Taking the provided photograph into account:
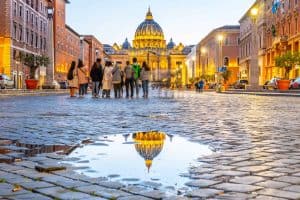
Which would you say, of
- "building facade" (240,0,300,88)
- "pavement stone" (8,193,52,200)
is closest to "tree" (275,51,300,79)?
"building facade" (240,0,300,88)

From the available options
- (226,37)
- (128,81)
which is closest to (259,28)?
(226,37)

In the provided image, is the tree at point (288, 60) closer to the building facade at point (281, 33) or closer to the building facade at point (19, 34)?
the building facade at point (281, 33)

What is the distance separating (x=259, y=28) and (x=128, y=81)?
54.3 m

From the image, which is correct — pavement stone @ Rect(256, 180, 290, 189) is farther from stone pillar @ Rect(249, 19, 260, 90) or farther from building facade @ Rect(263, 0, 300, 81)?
building facade @ Rect(263, 0, 300, 81)

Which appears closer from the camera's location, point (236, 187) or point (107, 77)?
point (236, 187)

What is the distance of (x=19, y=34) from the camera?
196 feet

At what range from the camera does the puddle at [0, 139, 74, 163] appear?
5.30 metres

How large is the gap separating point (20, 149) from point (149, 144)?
148 cm

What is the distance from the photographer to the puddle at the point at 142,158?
4.24m

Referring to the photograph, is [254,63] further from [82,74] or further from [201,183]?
[201,183]

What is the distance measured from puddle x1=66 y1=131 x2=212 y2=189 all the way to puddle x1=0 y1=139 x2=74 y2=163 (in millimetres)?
252

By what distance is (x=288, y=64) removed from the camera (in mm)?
42094

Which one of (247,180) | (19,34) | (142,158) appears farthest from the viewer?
(19,34)

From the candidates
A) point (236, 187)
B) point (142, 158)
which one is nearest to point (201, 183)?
point (236, 187)
